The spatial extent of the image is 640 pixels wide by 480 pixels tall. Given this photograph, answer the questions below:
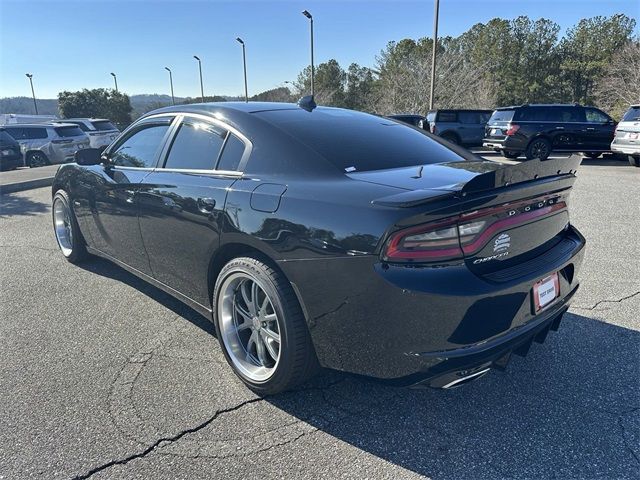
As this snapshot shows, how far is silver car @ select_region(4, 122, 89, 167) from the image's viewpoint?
16.1 metres

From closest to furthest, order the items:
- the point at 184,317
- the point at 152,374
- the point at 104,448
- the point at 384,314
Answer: the point at 384,314
the point at 104,448
the point at 152,374
the point at 184,317

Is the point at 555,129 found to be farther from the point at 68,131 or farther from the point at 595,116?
the point at 68,131

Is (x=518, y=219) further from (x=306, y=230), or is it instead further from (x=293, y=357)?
(x=293, y=357)

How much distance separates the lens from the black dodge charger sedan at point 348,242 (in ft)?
6.05

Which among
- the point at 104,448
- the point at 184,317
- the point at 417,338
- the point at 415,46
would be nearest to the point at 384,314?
the point at 417,338

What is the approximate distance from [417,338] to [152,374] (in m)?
1.68

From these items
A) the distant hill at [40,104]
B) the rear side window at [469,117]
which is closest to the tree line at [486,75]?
the distant hill at [40,104]

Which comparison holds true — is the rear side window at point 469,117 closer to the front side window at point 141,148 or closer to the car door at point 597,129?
the car door at point 597,129

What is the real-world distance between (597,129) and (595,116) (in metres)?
0.41

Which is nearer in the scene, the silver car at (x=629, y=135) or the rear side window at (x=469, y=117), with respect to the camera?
the silver car at (x=629, y=135)

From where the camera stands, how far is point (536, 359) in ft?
9.09

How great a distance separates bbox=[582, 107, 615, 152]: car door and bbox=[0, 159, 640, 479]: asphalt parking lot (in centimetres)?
1270

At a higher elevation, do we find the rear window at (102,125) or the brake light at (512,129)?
the rear window at (102,125)

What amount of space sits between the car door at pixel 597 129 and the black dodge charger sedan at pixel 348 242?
1344cm
